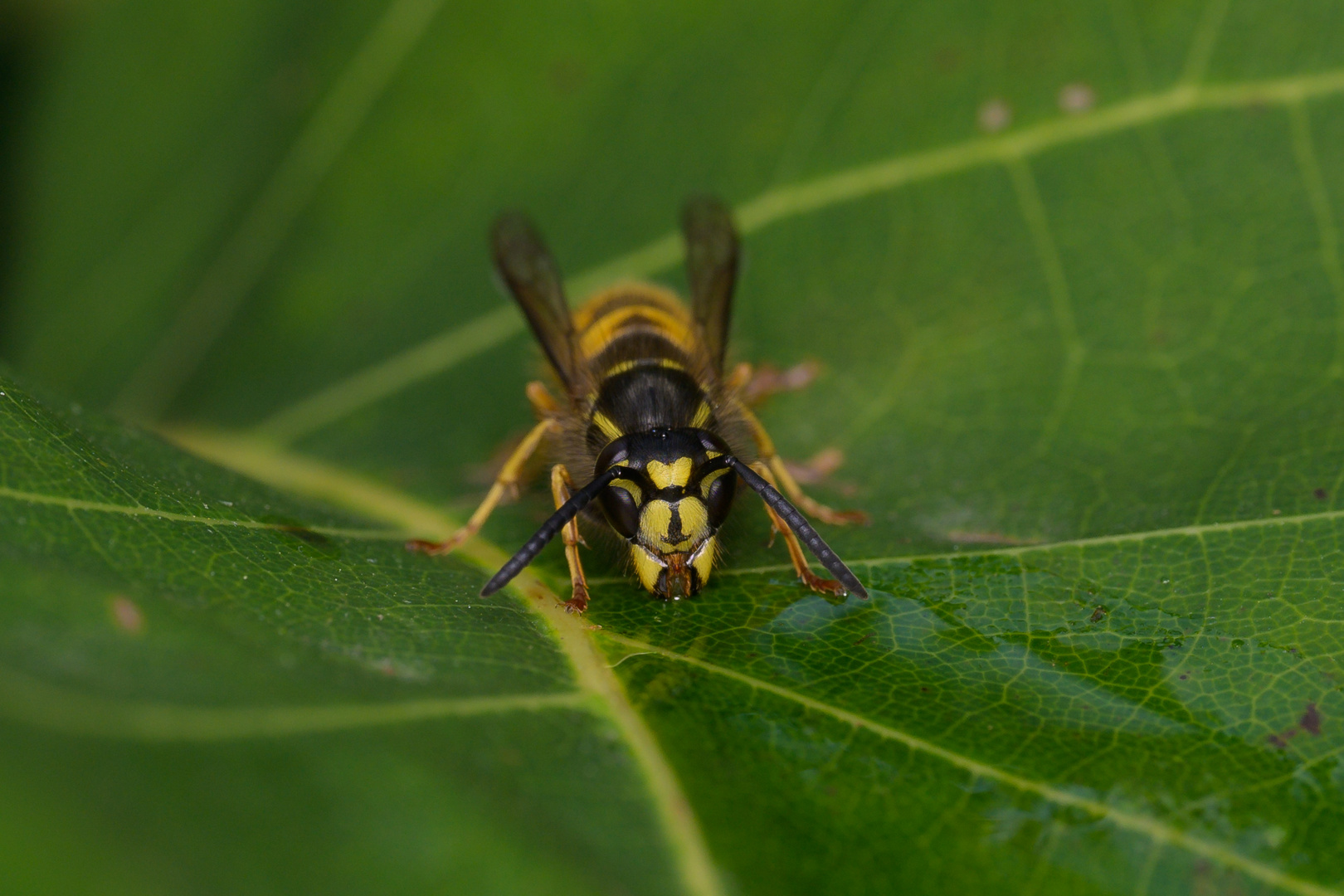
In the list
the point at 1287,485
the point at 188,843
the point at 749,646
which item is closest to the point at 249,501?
the point at 749,646

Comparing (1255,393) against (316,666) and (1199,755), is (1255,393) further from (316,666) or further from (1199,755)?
(316,666)

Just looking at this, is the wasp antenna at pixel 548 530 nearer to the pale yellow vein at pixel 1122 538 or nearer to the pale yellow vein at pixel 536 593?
the pale yellow vein at pixel 536 593

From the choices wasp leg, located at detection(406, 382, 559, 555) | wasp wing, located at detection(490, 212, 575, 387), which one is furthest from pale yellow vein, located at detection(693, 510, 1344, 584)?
wasp wing, located at detection(490, 212, 575, 387)

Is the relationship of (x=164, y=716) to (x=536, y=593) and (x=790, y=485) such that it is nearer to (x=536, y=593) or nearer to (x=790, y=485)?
(x=536, y=593)

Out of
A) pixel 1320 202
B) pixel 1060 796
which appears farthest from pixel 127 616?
pixel 1320 202

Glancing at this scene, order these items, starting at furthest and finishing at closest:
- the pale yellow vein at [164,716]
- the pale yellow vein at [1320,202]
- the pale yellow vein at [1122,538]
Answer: the pale yellow vein at [1320,202], the pale yellow vein at [1122,538], the pale yellow vein at [164,716]

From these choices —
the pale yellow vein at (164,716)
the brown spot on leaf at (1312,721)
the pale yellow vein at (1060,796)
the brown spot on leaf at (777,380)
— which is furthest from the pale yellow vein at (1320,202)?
the pale yellow vein at (164,716)
